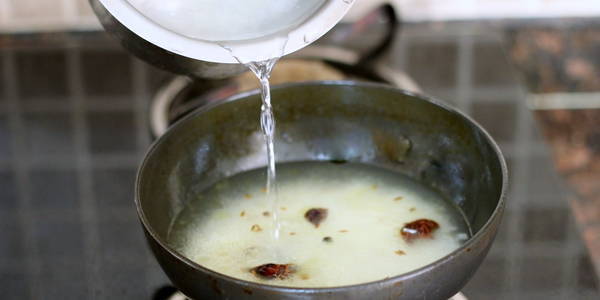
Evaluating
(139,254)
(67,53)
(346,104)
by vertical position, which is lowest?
(139,254)

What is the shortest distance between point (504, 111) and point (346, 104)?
44 cm

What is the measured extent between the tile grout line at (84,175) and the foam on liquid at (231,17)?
0.40 metres

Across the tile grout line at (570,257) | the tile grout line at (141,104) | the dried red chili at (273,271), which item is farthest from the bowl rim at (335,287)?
the tile grout line at (141,104)

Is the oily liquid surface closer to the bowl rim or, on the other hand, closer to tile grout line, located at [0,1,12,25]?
the bowl rim

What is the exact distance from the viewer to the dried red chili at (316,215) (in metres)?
1.10

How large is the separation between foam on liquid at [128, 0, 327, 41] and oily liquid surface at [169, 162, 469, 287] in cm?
26

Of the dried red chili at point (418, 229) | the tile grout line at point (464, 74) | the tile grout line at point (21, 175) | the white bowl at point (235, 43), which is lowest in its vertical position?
the tile grout line at point (21, 175)

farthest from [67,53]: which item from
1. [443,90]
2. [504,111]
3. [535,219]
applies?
[535,219]

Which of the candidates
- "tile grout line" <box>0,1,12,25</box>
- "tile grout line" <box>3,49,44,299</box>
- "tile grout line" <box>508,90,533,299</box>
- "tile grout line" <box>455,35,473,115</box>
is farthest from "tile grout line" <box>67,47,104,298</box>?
"tile grout line" <box>455,35,473,115</box>

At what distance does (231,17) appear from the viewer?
37.5 inches

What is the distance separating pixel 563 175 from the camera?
1762 millimetres

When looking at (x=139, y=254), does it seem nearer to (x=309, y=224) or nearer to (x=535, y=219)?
(x=309, y=224)

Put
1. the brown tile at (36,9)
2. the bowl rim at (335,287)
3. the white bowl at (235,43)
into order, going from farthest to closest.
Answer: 1. the brown tile at (36,9)
2. the white bowl at (235,43)
3. the bowl rim at (335,287)

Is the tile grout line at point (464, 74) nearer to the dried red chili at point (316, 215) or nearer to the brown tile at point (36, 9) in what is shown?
the dried red chili at point (316, 215)
